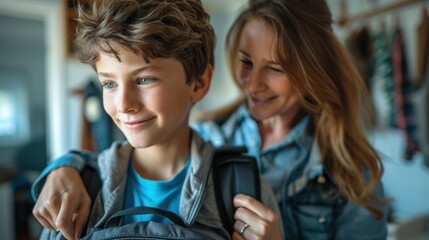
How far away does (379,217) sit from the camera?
0.78m

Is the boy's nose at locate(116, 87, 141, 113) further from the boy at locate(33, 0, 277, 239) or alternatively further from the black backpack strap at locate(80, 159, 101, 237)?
the black backpack strap at locate(80, 159, 101, 237)

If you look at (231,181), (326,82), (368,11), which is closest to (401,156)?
(368,11)

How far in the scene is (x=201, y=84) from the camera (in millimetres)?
625

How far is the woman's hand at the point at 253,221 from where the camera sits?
0.54 metres

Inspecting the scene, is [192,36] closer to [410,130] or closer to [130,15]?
[130,15]

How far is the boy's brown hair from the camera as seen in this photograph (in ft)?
1.60

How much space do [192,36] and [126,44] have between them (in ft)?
0.37

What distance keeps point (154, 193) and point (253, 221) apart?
0.59ft

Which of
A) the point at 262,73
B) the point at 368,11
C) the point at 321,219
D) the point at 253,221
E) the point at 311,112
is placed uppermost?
the point at 368,11

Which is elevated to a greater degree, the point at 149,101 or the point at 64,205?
the point at 149,101

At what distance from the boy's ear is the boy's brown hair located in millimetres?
57

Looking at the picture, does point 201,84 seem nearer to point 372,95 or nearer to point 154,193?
point 154,193

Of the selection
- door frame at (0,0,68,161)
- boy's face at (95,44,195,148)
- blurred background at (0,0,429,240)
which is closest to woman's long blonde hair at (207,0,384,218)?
blurred background at (0,0,429,240)

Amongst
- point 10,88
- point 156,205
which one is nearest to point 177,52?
point 156,205
